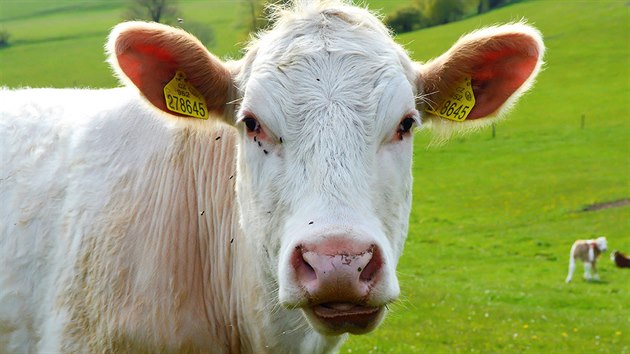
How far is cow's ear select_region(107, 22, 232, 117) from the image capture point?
4.65m

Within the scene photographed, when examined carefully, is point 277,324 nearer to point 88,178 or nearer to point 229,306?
point 229,306

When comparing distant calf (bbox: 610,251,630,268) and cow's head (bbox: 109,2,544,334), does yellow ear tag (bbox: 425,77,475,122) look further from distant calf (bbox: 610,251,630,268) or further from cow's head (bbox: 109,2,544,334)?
distant calf (bbox: 610,251,630,268)

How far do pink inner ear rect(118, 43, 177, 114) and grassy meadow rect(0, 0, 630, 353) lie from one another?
67 cm

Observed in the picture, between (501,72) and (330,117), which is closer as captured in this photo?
(330,117)

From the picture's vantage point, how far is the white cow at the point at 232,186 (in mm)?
4016

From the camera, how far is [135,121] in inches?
214

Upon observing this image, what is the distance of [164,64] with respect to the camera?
4.80m

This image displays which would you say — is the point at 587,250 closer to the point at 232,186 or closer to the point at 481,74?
the point at 481,74

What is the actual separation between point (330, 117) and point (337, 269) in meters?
0.85

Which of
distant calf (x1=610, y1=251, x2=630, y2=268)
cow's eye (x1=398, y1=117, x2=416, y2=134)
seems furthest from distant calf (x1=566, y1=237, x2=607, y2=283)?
cow's eye (x1=398, y1=117, x2=416, y2=134)

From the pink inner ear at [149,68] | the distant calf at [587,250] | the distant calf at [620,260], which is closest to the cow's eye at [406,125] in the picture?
the pink inner ear at [149,68]

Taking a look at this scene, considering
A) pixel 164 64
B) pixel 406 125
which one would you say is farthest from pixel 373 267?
pixel 164 64

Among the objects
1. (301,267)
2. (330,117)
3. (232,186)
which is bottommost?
(232,186)

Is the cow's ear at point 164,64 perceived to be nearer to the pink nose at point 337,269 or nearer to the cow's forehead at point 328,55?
the cow's forehead at point 328,55
